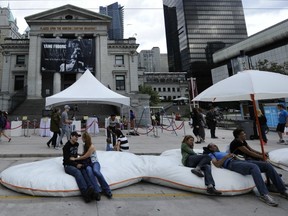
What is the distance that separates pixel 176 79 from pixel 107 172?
104 meters

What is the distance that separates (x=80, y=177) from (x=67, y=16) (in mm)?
39537

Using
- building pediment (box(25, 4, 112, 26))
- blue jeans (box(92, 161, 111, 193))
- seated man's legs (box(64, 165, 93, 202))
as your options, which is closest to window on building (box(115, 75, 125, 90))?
building pediment (box(25, 4, 112, 26))

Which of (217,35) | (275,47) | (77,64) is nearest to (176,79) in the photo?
(217,35)

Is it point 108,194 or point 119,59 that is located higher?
point 119,59

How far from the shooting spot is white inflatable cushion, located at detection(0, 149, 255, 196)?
3857 mm

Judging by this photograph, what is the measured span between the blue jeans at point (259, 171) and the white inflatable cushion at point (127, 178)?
0.19 metres

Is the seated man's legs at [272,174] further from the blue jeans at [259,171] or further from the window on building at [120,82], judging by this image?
the window on building at [120,82]

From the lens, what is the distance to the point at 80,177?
3918mm

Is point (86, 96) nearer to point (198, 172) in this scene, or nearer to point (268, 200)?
point (198, 172)

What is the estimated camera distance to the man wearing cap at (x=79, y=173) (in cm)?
368

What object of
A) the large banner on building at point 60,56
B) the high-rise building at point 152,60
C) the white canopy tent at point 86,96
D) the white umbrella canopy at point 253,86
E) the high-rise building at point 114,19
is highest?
the high-rise building at point 114,19

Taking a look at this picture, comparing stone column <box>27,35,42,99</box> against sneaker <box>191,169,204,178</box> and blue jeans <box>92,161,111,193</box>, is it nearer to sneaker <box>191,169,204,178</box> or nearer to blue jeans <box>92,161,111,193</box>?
blue jeans <box>92,161,111,193</box>

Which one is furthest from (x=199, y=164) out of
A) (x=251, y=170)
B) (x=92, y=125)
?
(x=92, y=125)

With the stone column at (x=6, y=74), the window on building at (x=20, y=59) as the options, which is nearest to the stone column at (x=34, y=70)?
the window on building at (x=20, y=59)
